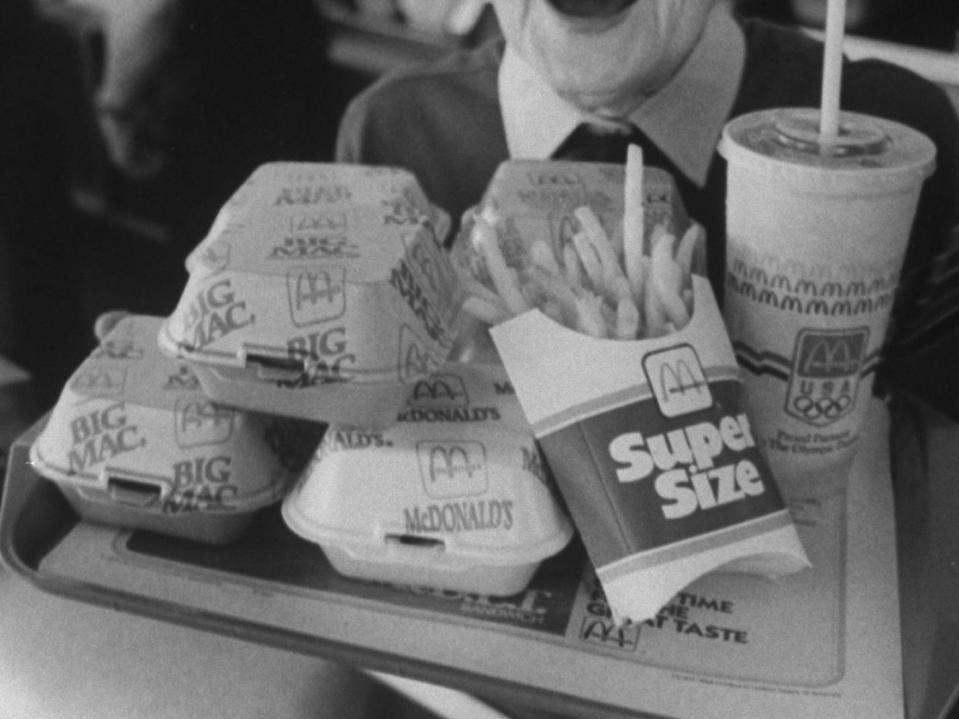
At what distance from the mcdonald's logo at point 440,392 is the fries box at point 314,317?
1.4 inches

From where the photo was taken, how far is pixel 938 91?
54.6 inches

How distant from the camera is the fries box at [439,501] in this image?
0.78 meters

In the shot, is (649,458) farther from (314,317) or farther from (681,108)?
(681,108)

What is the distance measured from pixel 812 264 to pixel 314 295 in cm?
37

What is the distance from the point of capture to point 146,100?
247 cm

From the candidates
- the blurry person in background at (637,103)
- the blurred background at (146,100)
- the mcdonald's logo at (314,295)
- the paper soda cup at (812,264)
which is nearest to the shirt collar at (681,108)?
the blurry person in background at (637,103)

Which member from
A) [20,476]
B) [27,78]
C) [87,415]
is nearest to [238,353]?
[87,415]

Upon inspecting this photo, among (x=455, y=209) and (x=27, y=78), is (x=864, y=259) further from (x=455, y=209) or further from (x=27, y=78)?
(x=27, y=78)

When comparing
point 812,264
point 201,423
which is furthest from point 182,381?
point 812,264

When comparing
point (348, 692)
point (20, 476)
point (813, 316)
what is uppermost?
point (813, 316)

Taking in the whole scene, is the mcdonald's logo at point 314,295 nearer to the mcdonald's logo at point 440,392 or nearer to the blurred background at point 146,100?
the mcdonald's logo at point 440,392

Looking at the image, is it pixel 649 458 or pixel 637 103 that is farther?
pixel 637 103

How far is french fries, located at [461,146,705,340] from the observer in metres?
0.81

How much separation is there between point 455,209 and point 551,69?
437 mm
